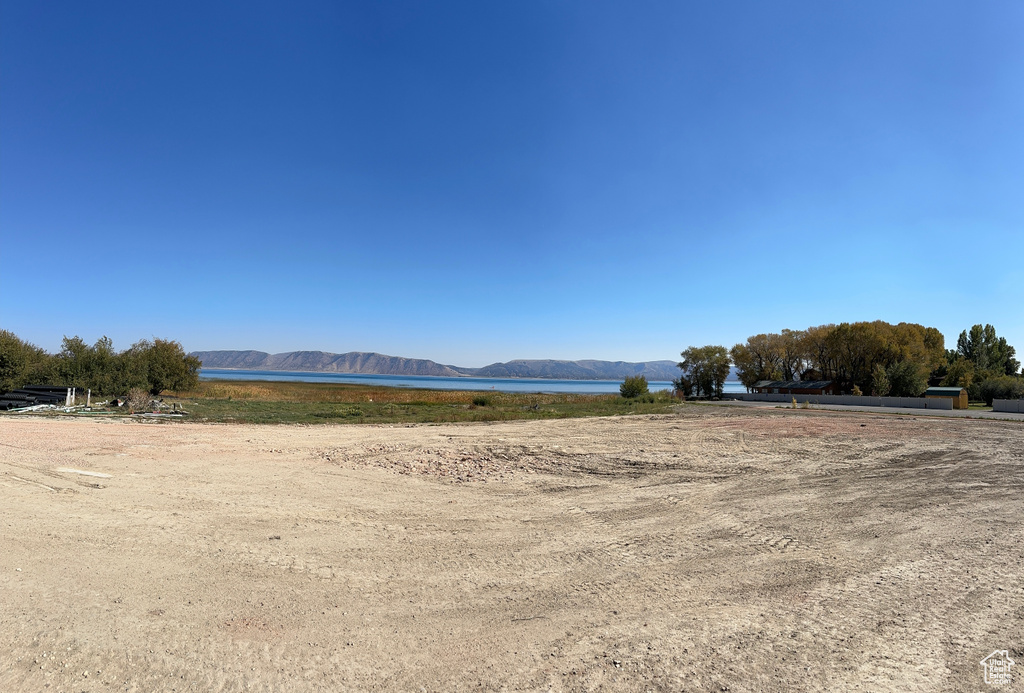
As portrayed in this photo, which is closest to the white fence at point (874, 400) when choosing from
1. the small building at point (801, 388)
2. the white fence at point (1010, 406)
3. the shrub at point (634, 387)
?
the white fence at point (1010, 406)

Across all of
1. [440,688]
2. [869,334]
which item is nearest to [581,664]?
[440,688]

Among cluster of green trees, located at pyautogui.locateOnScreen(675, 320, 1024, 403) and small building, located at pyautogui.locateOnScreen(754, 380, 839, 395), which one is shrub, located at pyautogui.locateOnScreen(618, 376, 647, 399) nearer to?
cluster of green trees, located at pyautogui.locateOnScreen(675, 320, 1024, 403)

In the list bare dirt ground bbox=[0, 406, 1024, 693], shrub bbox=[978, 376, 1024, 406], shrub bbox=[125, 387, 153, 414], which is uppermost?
shrub bbox=[978, 376, 1024, 406]

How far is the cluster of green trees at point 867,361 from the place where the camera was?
191 ft

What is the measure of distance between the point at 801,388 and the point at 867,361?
1048 cm

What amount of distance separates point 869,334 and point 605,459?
2808 inches

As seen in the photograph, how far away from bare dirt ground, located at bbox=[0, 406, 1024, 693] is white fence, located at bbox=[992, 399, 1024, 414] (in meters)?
43.8

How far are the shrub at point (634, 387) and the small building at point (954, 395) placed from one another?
2845 centimetres

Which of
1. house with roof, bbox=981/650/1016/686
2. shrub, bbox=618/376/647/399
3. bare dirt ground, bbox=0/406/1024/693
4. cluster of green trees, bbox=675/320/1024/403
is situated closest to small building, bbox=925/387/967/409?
cluster of green trees, bbox=675/320/1024/403

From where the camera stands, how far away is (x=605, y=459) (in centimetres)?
1512

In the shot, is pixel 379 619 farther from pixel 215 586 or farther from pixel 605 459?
pixel 605 459

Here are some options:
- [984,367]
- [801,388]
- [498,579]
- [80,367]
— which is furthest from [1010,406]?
[80,367]

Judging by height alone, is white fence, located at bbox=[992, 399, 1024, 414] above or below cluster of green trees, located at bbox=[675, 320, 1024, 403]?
below

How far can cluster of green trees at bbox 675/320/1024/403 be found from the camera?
58281 millimetres
